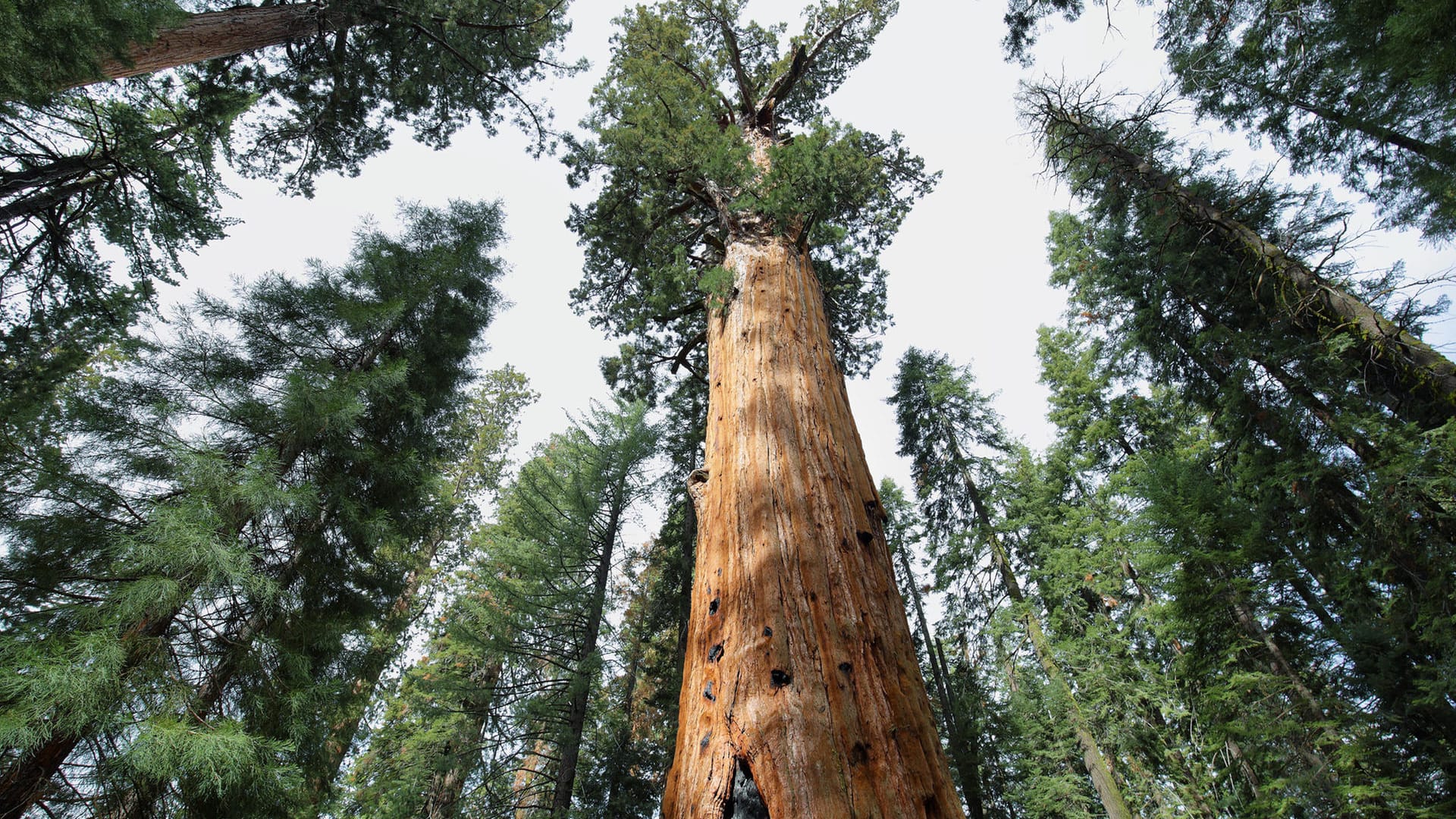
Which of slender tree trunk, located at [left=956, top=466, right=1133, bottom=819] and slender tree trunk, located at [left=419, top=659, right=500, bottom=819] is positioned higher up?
slender tree trunk, located at [left=956, top=466, right=1133, bottom=819]

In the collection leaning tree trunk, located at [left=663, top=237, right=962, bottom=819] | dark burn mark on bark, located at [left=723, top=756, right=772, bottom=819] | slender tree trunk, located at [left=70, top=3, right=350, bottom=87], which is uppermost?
slender tree trunk, located at [left=70, top=3, right=350, bottom=87]

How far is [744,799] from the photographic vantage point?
1.44m

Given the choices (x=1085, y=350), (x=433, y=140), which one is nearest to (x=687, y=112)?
(x=433, y=140)

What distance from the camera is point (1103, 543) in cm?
1175

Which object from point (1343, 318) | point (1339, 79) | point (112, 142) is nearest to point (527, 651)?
point (112, 142)

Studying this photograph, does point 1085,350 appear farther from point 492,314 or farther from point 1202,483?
point 492,314

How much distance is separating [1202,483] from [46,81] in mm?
11551

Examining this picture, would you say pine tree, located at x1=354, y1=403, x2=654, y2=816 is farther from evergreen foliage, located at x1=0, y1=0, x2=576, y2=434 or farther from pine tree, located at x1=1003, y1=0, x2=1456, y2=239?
pine tree, located at x1=1003, y1=0, x2=1456, y2=239

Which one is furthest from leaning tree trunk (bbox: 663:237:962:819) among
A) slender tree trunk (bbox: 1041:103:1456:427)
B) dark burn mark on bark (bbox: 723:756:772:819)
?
slender tree trunk (bbox: 1041:103:1456:427)

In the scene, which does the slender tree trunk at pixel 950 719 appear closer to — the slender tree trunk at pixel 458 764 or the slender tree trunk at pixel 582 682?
the slender tree trunk at pixel 582 682

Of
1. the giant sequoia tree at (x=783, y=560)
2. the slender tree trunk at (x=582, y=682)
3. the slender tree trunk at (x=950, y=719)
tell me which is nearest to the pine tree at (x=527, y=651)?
the slender tree trunk at (x=582, y=682)

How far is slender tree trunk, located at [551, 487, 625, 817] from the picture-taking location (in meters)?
7.36

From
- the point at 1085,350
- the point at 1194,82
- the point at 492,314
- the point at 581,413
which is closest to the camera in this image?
the point at 1194,82

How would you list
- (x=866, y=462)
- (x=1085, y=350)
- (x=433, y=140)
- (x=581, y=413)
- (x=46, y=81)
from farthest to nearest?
(x=1085, y=350), (x=581, y=413), (x=433, y=140), (x=46, y=81), (x=866, y=462)
